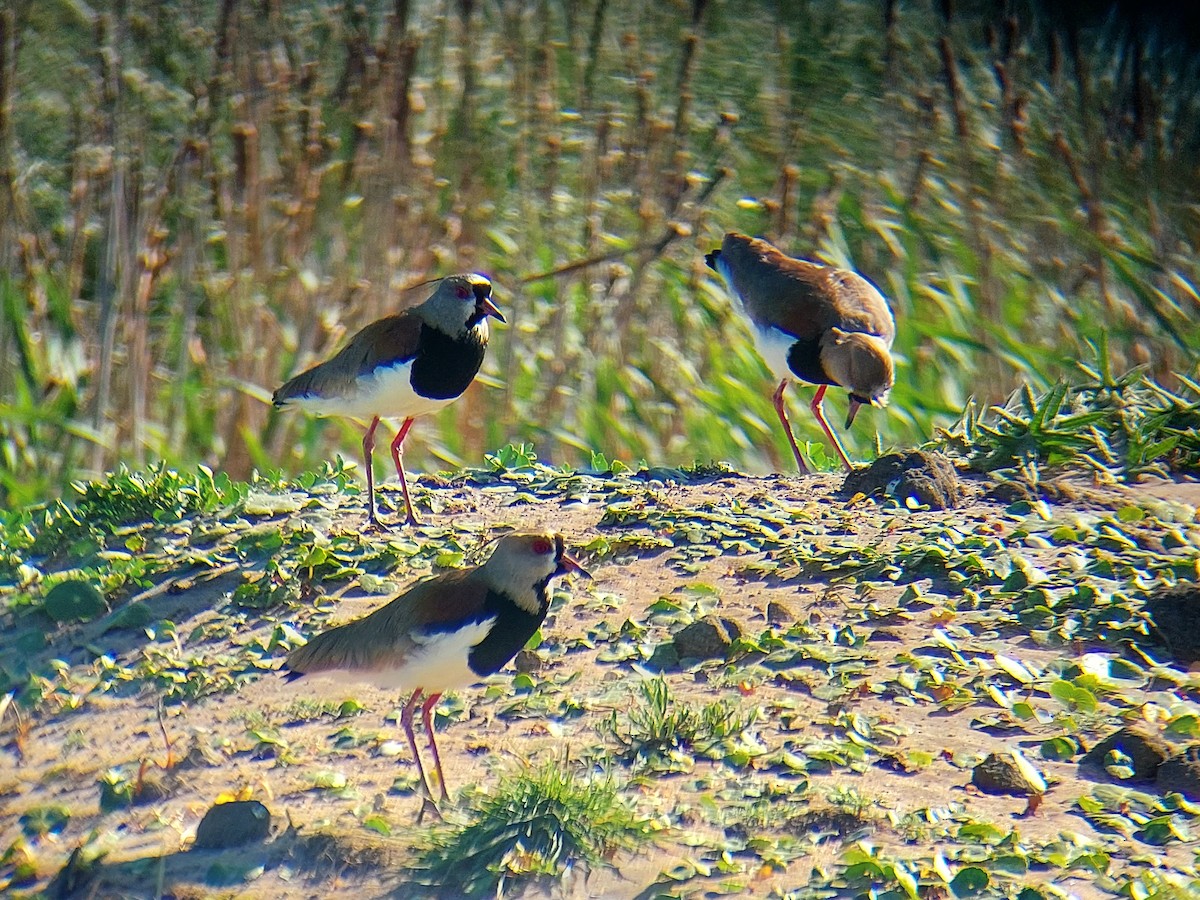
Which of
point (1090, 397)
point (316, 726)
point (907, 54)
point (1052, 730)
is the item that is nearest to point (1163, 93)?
point (907, 54)

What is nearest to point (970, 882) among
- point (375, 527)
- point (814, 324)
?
point (375, 527)

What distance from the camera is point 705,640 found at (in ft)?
14.8

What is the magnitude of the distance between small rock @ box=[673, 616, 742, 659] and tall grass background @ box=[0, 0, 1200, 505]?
2806 mm

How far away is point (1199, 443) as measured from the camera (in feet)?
19.5

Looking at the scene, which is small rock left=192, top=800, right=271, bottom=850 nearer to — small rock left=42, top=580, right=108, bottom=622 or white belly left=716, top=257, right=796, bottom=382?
small rock left=42, top=580, right=108, bottom=622

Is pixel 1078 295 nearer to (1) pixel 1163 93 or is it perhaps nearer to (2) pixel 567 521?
(1) pixel 1163 93

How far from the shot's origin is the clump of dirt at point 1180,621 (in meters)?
4.45

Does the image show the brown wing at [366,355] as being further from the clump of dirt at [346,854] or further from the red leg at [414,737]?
the clump of dirt at [346,854]

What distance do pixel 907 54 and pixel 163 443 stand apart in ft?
16.5

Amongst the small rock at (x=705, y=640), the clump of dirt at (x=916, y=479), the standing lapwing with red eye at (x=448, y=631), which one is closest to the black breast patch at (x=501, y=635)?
the standing lapwing with red eye at (x=448, y=631)

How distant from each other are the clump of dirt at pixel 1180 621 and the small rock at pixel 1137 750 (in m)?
0.63

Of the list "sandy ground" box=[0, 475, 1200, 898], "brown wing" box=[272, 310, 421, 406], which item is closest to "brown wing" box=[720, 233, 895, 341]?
"sandy ground" box=[0, 475, 1200, 898]

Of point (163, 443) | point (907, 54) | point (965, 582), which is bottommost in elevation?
point (163, 443)

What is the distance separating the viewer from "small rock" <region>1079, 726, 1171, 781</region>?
3.81m
